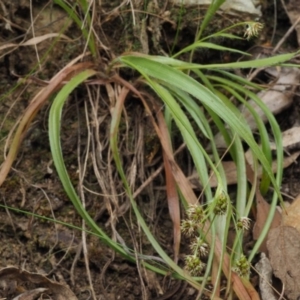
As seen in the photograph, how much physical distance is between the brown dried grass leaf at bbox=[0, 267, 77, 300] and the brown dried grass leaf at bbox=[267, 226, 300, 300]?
52 cm

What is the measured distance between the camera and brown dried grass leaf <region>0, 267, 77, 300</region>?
163cm

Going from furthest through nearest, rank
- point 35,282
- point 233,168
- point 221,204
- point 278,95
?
point 278,95, point 233,168, point 35,282, point 221,204

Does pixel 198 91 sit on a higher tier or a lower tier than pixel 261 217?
higher

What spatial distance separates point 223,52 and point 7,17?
2.31ft

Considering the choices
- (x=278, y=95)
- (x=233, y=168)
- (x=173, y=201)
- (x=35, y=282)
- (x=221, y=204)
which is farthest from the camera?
(x=278, y=95)

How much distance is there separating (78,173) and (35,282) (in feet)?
1.18

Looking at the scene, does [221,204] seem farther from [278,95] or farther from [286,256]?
[278,95]

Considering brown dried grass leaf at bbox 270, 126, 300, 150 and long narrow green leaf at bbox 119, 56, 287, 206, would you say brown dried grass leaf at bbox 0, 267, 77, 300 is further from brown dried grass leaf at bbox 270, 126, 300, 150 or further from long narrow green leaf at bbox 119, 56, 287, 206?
brown dried grass leaf at bbox 270, 126, 300, 150

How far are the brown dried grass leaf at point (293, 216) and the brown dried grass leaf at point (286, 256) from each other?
1.9 inches

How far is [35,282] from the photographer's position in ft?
5.40

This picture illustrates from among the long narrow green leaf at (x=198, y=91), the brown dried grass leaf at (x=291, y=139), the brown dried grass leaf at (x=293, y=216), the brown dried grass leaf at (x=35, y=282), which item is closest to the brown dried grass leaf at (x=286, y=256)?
the brown dried grass leaf at (x=293, y=216)

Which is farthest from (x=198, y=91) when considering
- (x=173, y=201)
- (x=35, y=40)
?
(x=35, y=40)

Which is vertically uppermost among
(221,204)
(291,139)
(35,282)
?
(221,204)

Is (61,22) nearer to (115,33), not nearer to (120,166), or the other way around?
(115,33)
